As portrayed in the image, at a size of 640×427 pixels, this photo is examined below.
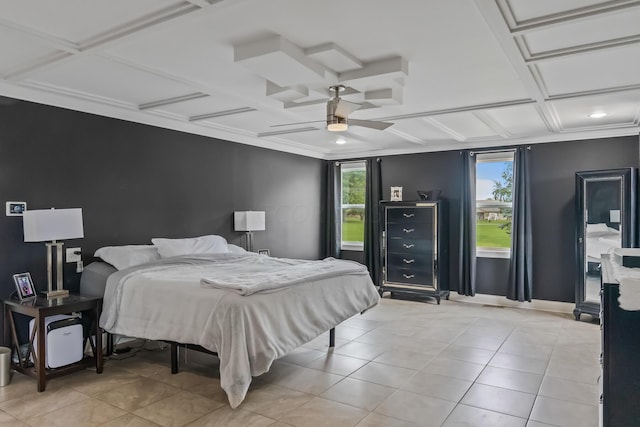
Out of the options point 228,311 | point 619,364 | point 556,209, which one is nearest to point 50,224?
point 228,311

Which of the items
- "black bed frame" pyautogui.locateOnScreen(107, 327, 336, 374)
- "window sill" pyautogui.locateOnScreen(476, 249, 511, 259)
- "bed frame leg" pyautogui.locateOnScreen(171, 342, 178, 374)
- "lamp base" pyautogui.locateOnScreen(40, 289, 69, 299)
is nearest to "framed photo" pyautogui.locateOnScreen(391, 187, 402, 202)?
"window sill" pyautogui.locateOnScreen(476, 249, 511, 259)

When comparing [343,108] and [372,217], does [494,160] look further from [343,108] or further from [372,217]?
[343,108]

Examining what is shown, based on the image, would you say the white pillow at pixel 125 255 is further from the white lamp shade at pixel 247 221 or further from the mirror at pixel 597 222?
the mirror at pixel 597 222

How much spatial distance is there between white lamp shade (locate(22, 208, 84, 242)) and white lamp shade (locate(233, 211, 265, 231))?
7.23 ft

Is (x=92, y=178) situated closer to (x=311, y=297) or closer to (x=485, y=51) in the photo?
(x=311, y=297)

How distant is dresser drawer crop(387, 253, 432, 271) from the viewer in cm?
632

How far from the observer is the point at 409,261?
645cm

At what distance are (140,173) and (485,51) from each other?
3.50 m

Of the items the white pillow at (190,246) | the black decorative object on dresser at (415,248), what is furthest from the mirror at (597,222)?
the white pillow at (190,246)

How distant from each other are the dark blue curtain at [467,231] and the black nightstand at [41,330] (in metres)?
4.78

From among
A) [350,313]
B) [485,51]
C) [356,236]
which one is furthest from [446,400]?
[356,236]

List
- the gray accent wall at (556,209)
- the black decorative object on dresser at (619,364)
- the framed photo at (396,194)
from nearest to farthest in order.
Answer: the black decorative object on dresser at (619,364) < the gray accent wall at (556,209) < the framed photo at (396,194)

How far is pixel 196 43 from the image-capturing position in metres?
2.72

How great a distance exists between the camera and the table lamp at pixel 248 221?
5539 millimetres
